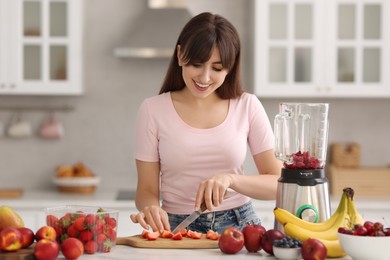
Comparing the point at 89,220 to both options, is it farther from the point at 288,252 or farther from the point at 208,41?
the point at 208,41

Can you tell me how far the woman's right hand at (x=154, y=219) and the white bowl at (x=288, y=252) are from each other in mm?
466

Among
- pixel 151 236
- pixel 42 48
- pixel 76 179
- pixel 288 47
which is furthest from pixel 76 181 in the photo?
pixel 151 236

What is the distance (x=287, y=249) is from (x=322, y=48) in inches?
114

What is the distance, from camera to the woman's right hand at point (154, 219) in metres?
2.51

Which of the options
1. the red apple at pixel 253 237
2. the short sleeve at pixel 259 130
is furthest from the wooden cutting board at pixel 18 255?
the short sleeve at pixel 259 130

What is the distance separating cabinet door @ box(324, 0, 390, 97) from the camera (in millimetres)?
4883

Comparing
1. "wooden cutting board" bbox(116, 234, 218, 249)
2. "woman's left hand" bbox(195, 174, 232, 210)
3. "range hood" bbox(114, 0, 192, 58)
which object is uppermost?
"range hood" bbox(114, 0, 192, 58)

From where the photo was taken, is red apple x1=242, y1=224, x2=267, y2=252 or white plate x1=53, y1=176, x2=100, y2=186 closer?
red apple x1=242, y1=224, x2=267, y2=252

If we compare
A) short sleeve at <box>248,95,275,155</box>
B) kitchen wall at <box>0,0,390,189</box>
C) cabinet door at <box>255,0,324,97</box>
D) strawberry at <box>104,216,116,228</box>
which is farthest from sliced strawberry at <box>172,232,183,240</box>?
kitchen wall at <box>0,0,390,189</box>

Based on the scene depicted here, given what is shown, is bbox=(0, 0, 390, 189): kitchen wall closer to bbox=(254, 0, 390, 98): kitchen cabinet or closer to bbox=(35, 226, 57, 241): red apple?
bbox=(254, 0, 390, 98): kitchen cabinet

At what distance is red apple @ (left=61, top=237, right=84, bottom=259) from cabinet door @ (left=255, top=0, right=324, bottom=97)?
2844 millimetres

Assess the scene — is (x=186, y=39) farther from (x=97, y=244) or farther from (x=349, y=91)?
(x=349, y=91)

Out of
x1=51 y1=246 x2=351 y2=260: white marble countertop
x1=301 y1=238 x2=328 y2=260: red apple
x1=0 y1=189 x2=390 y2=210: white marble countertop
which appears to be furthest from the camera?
x1=0 y1=189 x2=390 y2=210: white marble countertop

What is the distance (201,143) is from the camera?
9.25 feet
